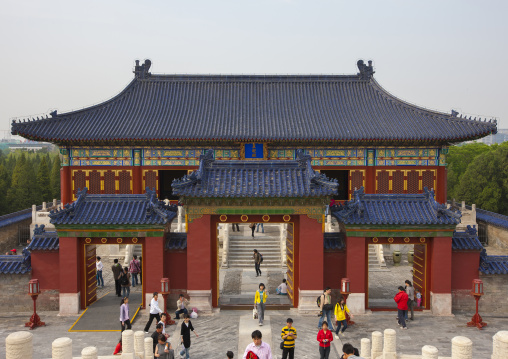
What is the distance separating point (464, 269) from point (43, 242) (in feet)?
50.1

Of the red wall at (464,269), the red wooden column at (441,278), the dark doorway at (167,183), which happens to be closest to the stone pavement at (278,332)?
→ the red wooden column at (441,278)

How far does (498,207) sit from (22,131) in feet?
117

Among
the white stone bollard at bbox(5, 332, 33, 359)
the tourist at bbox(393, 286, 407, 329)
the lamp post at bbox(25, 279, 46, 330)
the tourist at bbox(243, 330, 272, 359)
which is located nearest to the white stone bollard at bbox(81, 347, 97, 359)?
the white stone bollard at bbox(5, 332, 33, 359)

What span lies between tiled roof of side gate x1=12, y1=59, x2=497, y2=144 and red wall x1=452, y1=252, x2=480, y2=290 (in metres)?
13.1

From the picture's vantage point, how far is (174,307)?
59.8 feet

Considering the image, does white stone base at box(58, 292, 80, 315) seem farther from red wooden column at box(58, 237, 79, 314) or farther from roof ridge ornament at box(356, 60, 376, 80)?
roof ridge ornament at box(356, 60, 376, 80)

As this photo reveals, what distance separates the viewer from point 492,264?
59.1ft

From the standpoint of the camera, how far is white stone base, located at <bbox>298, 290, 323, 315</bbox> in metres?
17.8

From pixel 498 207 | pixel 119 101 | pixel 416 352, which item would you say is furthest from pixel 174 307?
pixel 498 207

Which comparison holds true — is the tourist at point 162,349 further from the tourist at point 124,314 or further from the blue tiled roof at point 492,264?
the blue tiled roof at point 492,264

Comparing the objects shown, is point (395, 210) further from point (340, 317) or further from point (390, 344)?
point (390, 344)

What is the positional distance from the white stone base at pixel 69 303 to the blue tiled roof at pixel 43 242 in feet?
5.67

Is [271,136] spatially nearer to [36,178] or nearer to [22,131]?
[22,131]

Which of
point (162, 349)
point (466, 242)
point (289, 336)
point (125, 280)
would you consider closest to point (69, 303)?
point (125, 280)
